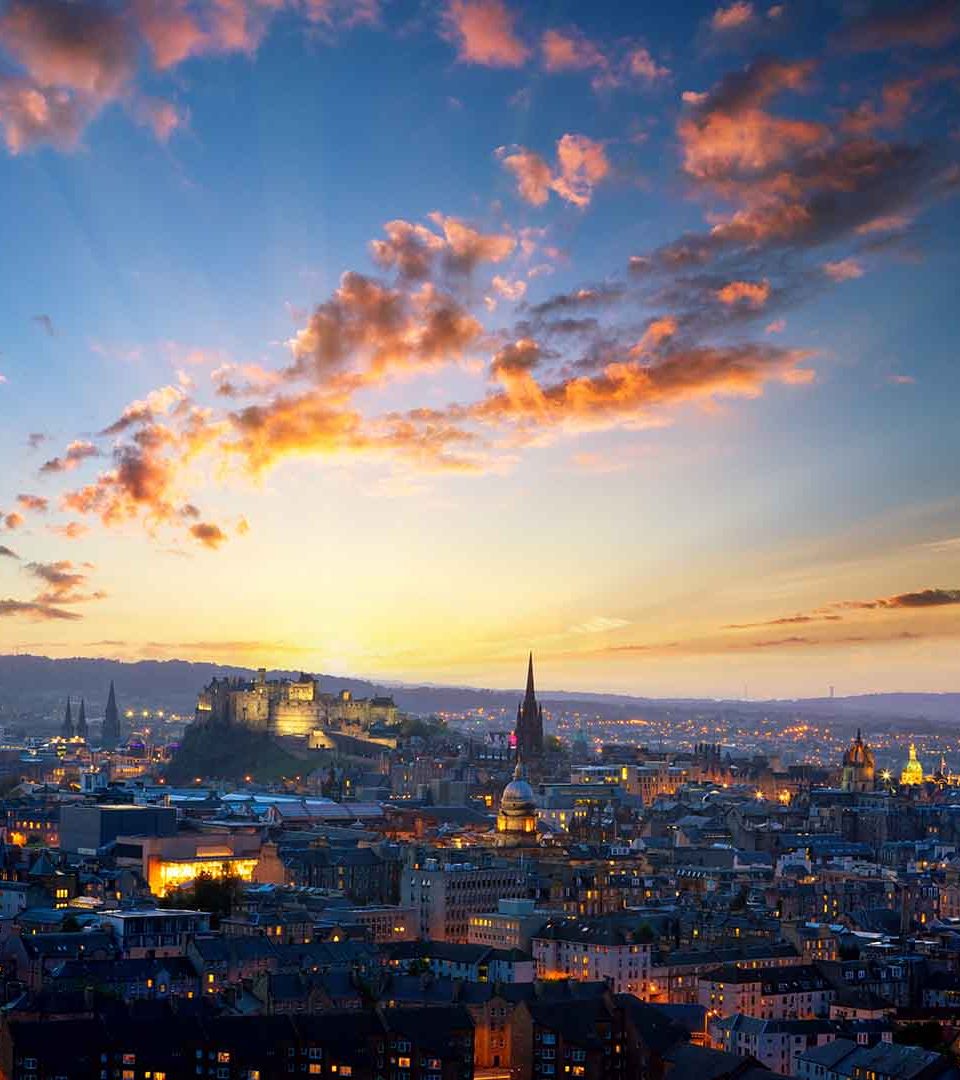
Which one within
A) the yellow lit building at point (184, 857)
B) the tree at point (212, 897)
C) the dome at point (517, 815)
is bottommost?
the tree at point (212, 897)

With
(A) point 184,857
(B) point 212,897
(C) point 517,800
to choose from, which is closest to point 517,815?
(C) point 517,800

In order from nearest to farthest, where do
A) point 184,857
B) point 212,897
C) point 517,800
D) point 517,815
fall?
point 212,897
point 184,857
point 517,815
point 517,800

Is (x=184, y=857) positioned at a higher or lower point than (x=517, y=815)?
lower

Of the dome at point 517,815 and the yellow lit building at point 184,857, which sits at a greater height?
the dome at point 517,815

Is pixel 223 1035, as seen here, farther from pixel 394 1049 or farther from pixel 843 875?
pixel 843 875

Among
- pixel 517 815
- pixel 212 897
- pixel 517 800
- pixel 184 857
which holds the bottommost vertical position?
pixel 212 897

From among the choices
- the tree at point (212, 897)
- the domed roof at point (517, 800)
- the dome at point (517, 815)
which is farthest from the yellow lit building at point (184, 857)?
the domed roof at point (517, 800)

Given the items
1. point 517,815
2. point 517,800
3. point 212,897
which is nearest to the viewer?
point 212,897

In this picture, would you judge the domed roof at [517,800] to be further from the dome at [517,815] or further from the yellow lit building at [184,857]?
the yellow lit building at [184,857]

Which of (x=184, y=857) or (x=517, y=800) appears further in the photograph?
(x=517, y=800)

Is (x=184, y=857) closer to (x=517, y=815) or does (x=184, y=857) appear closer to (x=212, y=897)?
(x=212, y=897)

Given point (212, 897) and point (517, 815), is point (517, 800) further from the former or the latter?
point (212, 897)

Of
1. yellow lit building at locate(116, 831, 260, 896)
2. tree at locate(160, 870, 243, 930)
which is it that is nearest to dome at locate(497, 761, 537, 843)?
yellow lit building at locate(116, 831, 260, 896)
